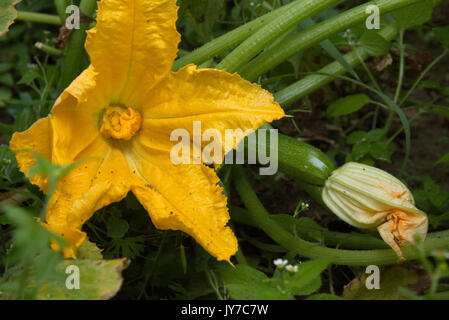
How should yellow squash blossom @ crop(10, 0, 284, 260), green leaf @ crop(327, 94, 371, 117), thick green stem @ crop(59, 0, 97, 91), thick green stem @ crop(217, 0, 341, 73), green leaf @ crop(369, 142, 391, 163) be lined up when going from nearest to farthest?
yellow squash blossom @ crop(10, 0, 284, 260) → thick green stem @ crop(217, 0, 341, 73) → thick green stem @ crop(59, 0, 97, 91) → green leaf @ crop(369, 142, 391, 163) → green leaf @ crop(327, 94, 371, 117)

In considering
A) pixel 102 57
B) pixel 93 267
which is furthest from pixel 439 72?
pixel 93 267

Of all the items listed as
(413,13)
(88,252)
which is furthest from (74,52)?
(413,13)

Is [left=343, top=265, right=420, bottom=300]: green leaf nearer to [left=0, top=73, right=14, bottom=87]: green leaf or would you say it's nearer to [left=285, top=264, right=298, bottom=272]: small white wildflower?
[left=285, top=264, right=298, bottom=272]: small white wildflower

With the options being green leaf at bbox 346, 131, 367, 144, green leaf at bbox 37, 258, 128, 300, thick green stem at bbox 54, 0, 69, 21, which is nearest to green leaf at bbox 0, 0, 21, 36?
thick green stem at bbox 54, 0, 69, 21

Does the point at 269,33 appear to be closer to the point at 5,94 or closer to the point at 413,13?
the point at 413,13

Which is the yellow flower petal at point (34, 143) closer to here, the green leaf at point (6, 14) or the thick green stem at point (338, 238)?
the green leaf at point (6, 14)

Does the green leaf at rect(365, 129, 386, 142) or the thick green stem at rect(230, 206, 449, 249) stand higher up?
the green leaf at rect(365, 129, 386, 142)

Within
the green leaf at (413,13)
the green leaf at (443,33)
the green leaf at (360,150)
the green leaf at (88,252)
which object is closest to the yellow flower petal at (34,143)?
the green leaf at (88,252)
